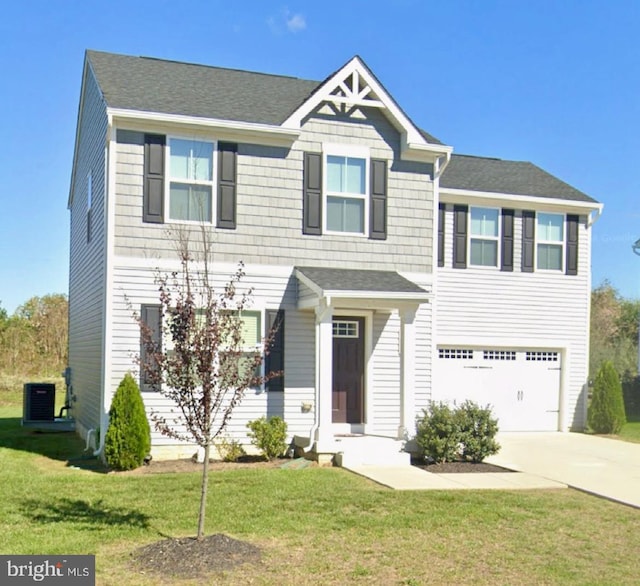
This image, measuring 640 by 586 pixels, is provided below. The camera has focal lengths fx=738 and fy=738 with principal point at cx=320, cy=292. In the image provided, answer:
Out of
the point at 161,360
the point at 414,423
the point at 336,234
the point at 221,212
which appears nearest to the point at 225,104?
the point at 221,212

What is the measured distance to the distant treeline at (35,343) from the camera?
3112cm

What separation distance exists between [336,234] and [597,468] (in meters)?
6.40

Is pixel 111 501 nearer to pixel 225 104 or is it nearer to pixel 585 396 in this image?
pixel 225 104

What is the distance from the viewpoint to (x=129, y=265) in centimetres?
1298

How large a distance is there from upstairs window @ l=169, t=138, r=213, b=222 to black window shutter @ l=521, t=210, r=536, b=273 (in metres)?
8.81

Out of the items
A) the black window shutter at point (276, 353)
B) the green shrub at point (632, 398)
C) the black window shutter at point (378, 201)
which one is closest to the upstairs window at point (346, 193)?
the black window shutter at point (378, 201)

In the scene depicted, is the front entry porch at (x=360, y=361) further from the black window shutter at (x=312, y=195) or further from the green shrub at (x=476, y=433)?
the green shrub at (x=476, y=433)

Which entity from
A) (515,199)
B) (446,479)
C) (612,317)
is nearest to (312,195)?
(446,479)

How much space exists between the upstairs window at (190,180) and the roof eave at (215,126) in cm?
31

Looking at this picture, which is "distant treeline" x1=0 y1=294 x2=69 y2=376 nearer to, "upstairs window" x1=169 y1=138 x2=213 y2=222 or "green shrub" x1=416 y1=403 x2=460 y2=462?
"upstairs window" x1=169 y1=138 x2=213 y2=222

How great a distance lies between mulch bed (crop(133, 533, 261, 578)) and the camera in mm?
6801

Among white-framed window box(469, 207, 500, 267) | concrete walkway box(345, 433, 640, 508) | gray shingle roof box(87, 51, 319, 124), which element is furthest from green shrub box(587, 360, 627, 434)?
gray shingle roof box(87, 51, 319, 124)

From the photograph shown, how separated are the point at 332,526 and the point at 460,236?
11.0 metres

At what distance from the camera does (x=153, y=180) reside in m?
13.1
